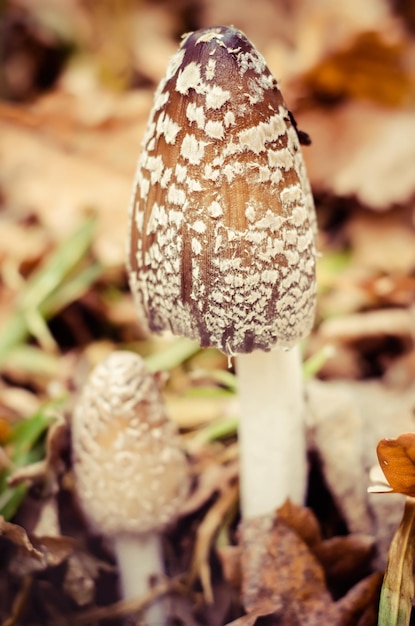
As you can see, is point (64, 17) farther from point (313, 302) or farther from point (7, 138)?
point (313, 302)

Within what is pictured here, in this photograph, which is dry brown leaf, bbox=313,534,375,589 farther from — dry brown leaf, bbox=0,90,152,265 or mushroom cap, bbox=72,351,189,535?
dry brown leaf, bbox=0,90,152,265

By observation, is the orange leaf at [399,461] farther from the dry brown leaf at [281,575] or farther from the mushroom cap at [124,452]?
the mushroom cap at [124,452]

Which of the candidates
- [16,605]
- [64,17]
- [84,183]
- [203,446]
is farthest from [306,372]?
[64,17]

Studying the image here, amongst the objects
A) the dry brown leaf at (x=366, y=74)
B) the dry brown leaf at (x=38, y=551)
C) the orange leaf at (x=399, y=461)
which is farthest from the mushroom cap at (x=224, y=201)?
the dry brown leaf at (x=366, y=74)

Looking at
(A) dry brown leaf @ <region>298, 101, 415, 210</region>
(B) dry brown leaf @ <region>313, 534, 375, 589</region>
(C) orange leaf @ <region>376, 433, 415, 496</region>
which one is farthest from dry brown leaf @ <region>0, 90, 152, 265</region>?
(C) orange leaf @ <region>376, 433, 415, 496</region>

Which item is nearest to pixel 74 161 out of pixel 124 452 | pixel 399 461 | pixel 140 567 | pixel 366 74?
pixel 366 74

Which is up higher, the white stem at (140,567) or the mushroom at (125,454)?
the mushroom at (125,454)

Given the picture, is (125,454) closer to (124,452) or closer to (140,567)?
(124,452)
